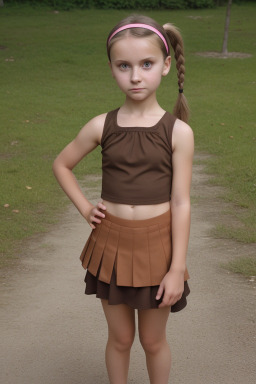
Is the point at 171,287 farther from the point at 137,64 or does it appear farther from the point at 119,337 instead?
the point at 137,64

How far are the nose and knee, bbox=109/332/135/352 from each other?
1.08m

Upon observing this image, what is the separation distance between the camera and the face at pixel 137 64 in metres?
2.73

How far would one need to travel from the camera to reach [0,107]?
39.4 ft

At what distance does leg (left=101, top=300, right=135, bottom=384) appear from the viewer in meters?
A: 2.98

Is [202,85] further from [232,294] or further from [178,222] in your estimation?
[178,222]

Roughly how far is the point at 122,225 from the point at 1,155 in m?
6.31

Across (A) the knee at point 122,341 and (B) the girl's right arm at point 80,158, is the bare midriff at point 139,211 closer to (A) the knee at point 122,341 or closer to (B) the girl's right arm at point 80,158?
(B) the girl's right arm at point 80,158

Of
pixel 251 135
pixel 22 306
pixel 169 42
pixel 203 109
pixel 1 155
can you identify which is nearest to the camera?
pixel 169 42

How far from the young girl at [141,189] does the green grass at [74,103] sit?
269 cm

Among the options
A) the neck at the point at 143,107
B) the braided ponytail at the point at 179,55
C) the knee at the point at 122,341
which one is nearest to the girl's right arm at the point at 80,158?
the neck at the point at 143,107

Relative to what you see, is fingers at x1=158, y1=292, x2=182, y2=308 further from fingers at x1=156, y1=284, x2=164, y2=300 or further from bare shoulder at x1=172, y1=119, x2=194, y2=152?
bare shoulder at x1=172, y1=119, x2=194, y2=152

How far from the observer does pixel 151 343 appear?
3020mm

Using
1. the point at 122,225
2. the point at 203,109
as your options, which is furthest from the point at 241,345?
the point at 203,109

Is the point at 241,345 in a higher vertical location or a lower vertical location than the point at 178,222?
lower
